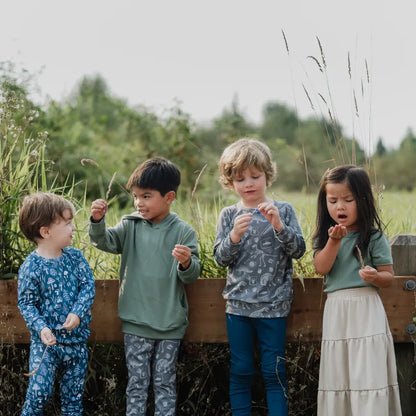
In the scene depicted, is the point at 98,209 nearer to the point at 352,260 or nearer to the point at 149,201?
the point at 149,201

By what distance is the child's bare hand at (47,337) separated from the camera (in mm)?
2848

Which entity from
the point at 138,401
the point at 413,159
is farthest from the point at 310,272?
the point at 413,159

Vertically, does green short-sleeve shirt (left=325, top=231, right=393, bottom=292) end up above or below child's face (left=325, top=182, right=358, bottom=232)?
below

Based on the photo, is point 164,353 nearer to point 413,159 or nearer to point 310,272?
point 310,272

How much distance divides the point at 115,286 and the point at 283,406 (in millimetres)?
1142

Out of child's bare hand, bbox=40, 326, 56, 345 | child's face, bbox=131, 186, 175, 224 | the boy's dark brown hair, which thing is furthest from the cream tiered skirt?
the boy's dark brown hair

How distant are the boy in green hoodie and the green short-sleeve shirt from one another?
72cm

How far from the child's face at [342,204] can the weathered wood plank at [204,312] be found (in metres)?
0.51

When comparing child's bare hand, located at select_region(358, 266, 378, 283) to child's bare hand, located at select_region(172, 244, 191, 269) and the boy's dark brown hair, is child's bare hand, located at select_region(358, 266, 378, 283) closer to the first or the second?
child's bare hand, located at select_region(172, 244, 191, 269)

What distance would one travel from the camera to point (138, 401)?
3168mm

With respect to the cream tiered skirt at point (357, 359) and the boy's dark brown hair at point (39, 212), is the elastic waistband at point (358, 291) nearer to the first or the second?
the cream tiered skirt at point (357, 359)

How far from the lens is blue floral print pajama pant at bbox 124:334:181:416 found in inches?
125

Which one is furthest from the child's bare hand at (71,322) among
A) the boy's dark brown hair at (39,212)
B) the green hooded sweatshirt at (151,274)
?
the boy's dark brown hair at (39,212)

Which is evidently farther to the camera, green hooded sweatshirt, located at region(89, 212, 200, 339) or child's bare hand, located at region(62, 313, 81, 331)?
green hooded sweatshirt, located at region(89, 212, 200, 339)
